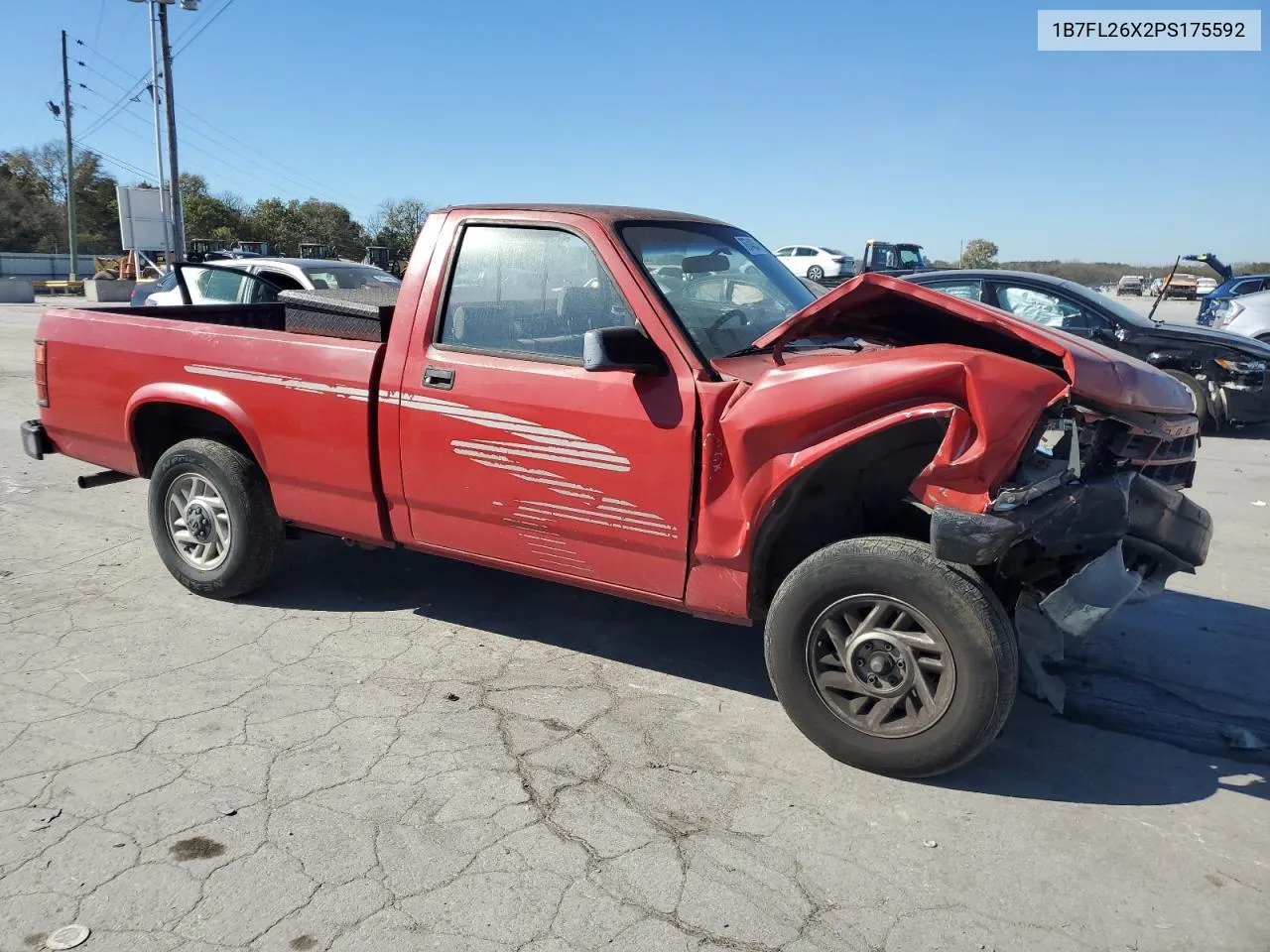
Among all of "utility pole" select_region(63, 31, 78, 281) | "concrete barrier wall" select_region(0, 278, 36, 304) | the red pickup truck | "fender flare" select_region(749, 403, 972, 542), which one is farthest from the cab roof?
"utility pole" select_region(63, 31, 78, 281)

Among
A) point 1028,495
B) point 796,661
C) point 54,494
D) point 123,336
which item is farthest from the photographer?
point 54,494

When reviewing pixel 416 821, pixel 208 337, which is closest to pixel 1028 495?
pixel 416 821

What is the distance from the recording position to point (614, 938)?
8.36 ft

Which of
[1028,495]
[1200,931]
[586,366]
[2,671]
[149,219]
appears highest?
[149,219]

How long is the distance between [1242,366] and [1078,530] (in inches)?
318

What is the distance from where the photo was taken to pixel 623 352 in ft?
11.4

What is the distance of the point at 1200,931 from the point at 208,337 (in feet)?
15.1

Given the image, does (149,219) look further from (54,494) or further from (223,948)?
(223,948)

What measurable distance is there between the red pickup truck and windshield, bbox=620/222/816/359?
0.7 inches

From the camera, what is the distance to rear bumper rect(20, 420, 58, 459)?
5551 millimetres

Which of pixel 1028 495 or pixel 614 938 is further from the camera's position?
pixel 1028 495

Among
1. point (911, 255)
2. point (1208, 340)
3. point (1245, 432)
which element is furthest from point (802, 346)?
point (911, 255)

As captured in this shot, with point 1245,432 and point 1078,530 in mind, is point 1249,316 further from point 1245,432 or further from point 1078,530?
point 1078,530

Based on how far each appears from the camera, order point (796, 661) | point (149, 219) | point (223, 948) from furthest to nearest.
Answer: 1. point (149, 219)
2. point (796, 661)
3. point (223, 948)
